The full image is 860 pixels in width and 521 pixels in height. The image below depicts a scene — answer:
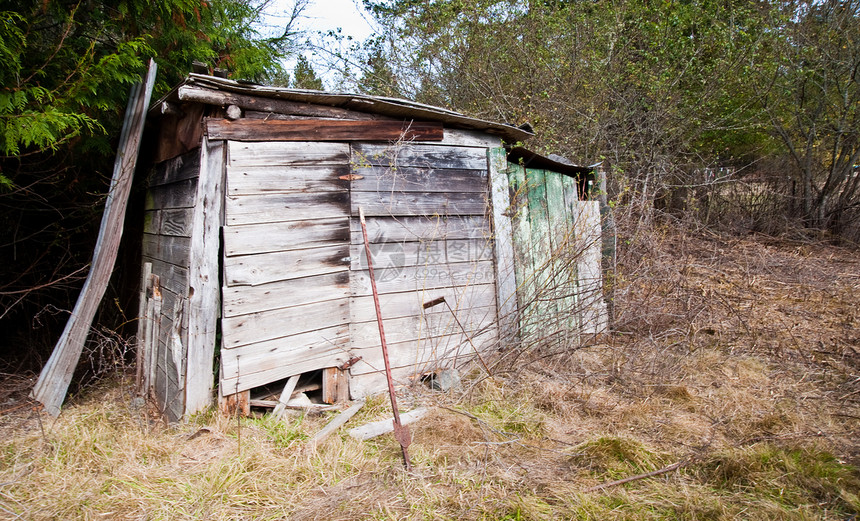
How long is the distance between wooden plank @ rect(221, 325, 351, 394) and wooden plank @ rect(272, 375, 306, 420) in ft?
0.18

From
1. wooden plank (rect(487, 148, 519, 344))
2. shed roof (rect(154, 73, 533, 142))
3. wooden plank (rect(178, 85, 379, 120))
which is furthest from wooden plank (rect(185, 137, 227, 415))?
wooden plank (rect(487, 148, 519, 344))

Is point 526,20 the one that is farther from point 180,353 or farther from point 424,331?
point 180,353

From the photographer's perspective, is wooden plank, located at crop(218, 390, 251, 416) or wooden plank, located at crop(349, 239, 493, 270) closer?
wooden plank, located at crop(218, 390, 251, 416)

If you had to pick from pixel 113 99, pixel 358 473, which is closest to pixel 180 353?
pixel 358 473

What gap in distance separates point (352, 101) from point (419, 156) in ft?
2.46

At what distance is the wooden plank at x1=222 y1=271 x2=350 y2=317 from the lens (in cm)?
349

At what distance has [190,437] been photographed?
3305 millimetres

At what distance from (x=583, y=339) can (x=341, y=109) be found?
10.7 feet

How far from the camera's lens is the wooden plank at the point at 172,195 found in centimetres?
361

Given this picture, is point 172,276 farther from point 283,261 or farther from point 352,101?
point 352,101

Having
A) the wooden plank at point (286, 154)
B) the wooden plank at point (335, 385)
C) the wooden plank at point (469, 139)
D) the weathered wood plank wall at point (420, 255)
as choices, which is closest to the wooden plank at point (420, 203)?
the weathered wood plank wall at point (420, 255)

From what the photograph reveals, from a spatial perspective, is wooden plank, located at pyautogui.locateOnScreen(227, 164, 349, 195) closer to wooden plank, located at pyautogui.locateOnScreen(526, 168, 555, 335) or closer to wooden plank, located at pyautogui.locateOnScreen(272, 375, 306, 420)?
wooden plank, located at pyautogui.locateOnScreen(272, 375, 306, 420)

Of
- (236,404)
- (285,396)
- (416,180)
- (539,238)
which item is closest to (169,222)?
(236,404)

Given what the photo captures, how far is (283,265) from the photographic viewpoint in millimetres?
3662
